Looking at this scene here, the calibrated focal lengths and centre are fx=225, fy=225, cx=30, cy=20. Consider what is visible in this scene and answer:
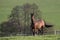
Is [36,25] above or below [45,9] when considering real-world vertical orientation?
below

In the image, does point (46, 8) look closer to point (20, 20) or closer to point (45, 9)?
point (45, 9)

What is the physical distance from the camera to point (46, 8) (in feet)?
8.96

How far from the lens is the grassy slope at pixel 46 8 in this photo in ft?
8.89

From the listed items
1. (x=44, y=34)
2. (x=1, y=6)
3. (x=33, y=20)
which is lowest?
(x=44, y=34)

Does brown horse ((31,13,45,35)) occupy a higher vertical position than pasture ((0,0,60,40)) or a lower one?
lower

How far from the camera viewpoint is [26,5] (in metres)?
2.74

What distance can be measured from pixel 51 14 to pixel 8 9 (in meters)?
0.52

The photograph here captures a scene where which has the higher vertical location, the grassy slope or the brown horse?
the grassy slope

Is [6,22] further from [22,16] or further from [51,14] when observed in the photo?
[51,14]

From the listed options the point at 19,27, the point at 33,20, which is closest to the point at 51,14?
the point at 33,20

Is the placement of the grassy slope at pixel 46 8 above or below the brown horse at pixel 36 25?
above

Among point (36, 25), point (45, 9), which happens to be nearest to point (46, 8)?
point (45, 9)

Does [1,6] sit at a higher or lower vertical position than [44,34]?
higher

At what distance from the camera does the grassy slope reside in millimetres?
2711
